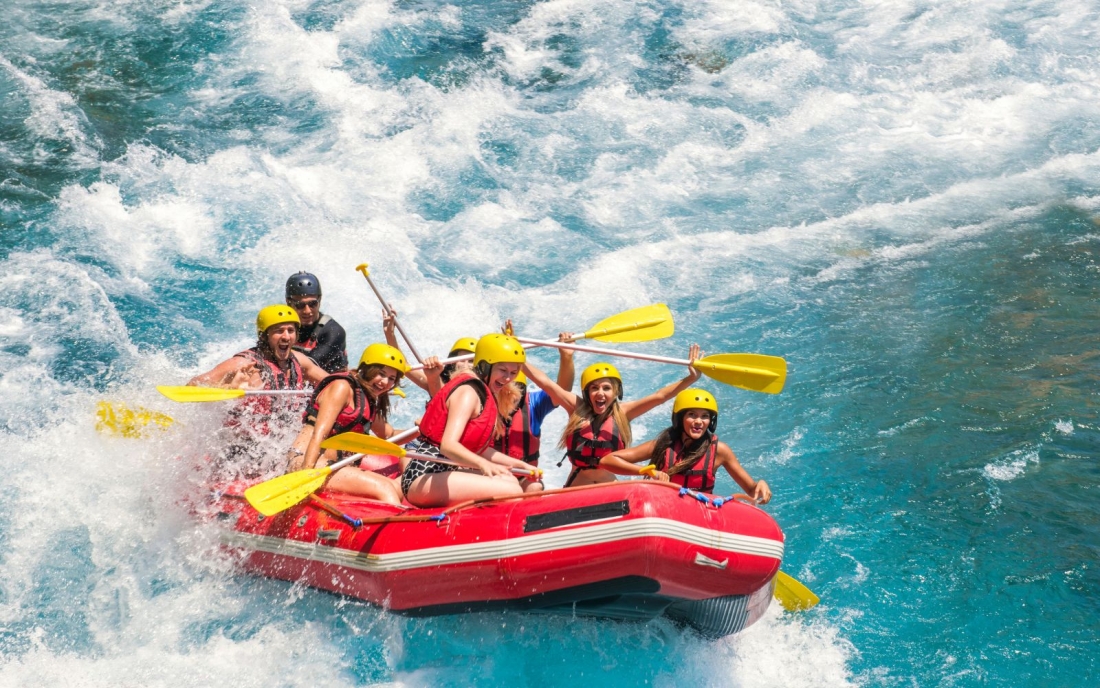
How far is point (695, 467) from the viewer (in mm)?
5742

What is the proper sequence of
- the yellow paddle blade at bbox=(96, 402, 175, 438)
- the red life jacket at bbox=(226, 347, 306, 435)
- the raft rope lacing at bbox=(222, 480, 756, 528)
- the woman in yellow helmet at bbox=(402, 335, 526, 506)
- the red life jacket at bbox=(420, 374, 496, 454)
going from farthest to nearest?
the yellow paddle blade at bbox=(96, 402, 175, 438), the red life jacket at bbox=(226, 347, 306, 435), the red life jacket at bbox=(420, 374, 496, 454), the woman in yellow helmet at bbox=(402, 335, 526, 506), the raft rope lacing at bbox=(222, 480, 756, 528)

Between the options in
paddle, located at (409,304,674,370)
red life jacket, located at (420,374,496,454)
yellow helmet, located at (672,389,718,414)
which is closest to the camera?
red life jacket, located at (420,374,496,454)

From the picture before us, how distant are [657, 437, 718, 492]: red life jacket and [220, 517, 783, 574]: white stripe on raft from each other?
2.10 feet

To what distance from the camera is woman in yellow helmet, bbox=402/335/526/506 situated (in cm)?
527

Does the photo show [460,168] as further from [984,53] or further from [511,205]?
[984,53]

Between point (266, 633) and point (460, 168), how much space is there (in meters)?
8.03

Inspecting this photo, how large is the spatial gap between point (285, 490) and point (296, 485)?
0.07m

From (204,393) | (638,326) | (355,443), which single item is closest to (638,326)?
(638,326)

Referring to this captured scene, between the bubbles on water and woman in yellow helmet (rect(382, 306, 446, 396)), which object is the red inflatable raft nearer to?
woman in yellow helmet (rect(382, 306, 446, 396))

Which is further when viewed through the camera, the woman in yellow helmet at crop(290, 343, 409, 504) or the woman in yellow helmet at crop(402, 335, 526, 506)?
the woman in yellow helmet at crop(290, 343, 409, 504)

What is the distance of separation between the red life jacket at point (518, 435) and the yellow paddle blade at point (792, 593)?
5.46 ft

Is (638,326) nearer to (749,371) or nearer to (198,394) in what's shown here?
(749,371)

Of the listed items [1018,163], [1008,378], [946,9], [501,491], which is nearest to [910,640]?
[501,491]

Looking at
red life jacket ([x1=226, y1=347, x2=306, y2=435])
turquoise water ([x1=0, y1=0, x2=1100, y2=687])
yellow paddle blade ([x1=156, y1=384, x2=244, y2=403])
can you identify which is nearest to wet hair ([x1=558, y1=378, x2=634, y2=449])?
turquoise water ([x1=0, y1=0, x2=1100, y2=687])
